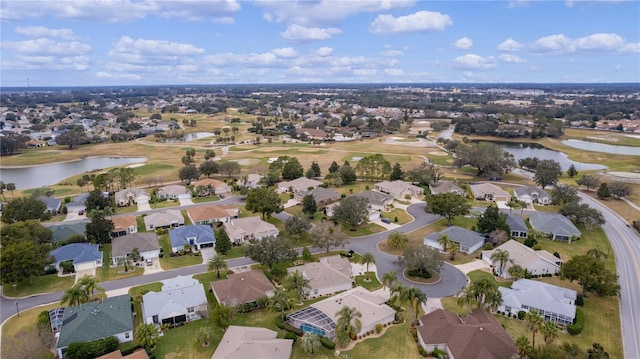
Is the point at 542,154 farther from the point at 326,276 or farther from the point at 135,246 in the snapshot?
the point at 135,246

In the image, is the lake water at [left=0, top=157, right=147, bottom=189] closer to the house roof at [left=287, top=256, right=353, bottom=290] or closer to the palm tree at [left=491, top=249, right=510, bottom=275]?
the house roof at [left=287, top=256, right=353, bottom=290]

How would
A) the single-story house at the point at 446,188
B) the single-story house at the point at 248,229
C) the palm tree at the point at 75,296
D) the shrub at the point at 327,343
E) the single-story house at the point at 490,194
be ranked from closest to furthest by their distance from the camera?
the shrub at the point at 327,343
the palm tree at the point at 75,296
the single-story house at the point at 248,229
the single-story house at the point at 490,194
the single-story house at the point at 446,188

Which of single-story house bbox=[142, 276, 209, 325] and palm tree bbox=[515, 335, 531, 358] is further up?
palm tree bbox=[515, 335, 531, 358]

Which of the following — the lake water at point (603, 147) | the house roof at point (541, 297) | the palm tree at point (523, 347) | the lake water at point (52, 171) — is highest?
the palm tree at point (523, 347)

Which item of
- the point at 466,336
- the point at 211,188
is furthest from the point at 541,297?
the point at 211,188

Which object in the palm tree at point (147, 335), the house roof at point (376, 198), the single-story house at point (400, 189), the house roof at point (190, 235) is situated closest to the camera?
the palm tree at point (147, 335)

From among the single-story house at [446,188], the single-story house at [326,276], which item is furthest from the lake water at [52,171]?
the single-story house at [446,188]

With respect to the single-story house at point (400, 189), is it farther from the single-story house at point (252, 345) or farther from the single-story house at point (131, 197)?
the single-story house at point (252, 345)

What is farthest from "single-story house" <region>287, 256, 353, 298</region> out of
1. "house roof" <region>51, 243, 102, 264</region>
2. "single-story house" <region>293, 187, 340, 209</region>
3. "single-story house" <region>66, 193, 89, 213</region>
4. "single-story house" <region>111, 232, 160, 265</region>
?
"single-story house" <region>66, 193, 89, 213</region>
